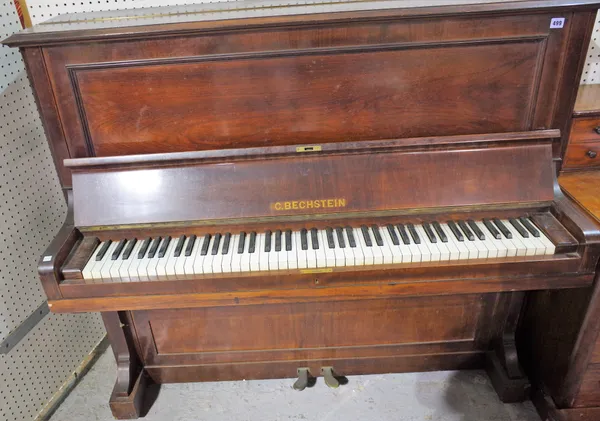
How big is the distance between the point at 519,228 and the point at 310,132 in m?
0.78

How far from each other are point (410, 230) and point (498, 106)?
1.78 ft

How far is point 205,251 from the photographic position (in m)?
1.48

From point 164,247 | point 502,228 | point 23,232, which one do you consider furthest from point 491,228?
point 23,232

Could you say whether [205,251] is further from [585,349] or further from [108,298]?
[585,349]

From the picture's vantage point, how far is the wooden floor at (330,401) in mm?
1953

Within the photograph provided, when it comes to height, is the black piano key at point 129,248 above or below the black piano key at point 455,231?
below

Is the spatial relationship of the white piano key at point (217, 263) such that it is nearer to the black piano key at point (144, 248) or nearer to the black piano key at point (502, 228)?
the black piano key at point (144, 248)

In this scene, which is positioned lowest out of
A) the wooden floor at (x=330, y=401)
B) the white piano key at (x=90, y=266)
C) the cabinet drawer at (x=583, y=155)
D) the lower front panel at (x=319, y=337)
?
the wooden floor at (x=330, y=401)

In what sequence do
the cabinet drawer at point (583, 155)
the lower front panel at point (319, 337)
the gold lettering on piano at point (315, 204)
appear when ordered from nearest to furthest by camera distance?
the gold lettering on piano at point (315, 204), the cabinet drawer at point (583, 155), the lower front panel at point (319, 337)

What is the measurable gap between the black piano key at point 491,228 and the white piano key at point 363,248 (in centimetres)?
42

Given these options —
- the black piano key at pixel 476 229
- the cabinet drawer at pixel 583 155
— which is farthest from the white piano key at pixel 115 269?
the cabinet drawer at pixel 583 155

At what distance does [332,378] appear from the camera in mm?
1999

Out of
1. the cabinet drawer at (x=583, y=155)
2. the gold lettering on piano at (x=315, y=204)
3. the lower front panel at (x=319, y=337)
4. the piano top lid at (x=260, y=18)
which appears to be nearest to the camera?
the piano top lid at (x=260, y=18)

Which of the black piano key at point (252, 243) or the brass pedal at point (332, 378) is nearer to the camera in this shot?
the black piano key at point (252, 243)
